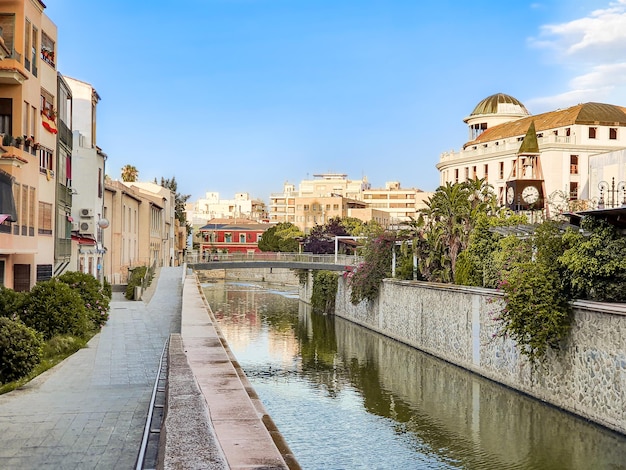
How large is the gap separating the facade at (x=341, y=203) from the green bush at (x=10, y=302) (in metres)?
122

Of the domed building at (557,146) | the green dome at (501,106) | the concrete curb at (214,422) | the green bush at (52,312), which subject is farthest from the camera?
the green dome at (501,106)

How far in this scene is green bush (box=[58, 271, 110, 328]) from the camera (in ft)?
92.5

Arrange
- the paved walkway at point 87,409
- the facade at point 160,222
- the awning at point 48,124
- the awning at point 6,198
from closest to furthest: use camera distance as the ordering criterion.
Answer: the paved walkway at point 87,409
the awning at point 6,198
the awning at point 48,124
the facade at point 160,222

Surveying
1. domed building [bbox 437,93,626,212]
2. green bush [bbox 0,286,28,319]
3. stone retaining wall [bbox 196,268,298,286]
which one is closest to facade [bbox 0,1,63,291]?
green bush [bbox 0,286,28,319]

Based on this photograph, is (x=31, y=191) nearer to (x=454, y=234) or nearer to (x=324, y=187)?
(x=454, y=234)

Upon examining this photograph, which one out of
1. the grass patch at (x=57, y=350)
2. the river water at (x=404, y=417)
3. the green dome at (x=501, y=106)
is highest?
the green dome at (x=501, y=106)

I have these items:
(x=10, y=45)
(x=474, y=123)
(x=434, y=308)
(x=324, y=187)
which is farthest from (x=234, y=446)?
(x=324, y=187)

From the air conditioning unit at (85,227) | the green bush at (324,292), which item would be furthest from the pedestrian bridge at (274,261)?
the air conditioning unit at (85,227)

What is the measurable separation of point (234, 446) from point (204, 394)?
10.1 ft

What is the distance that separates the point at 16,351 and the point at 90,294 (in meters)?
10.7

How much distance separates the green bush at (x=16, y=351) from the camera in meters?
17.9

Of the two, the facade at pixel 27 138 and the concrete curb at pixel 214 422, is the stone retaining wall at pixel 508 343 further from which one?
the facade at pixel 27 138

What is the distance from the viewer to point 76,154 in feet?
135

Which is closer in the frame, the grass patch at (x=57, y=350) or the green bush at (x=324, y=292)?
the grass patch at (x=57, y=350)
